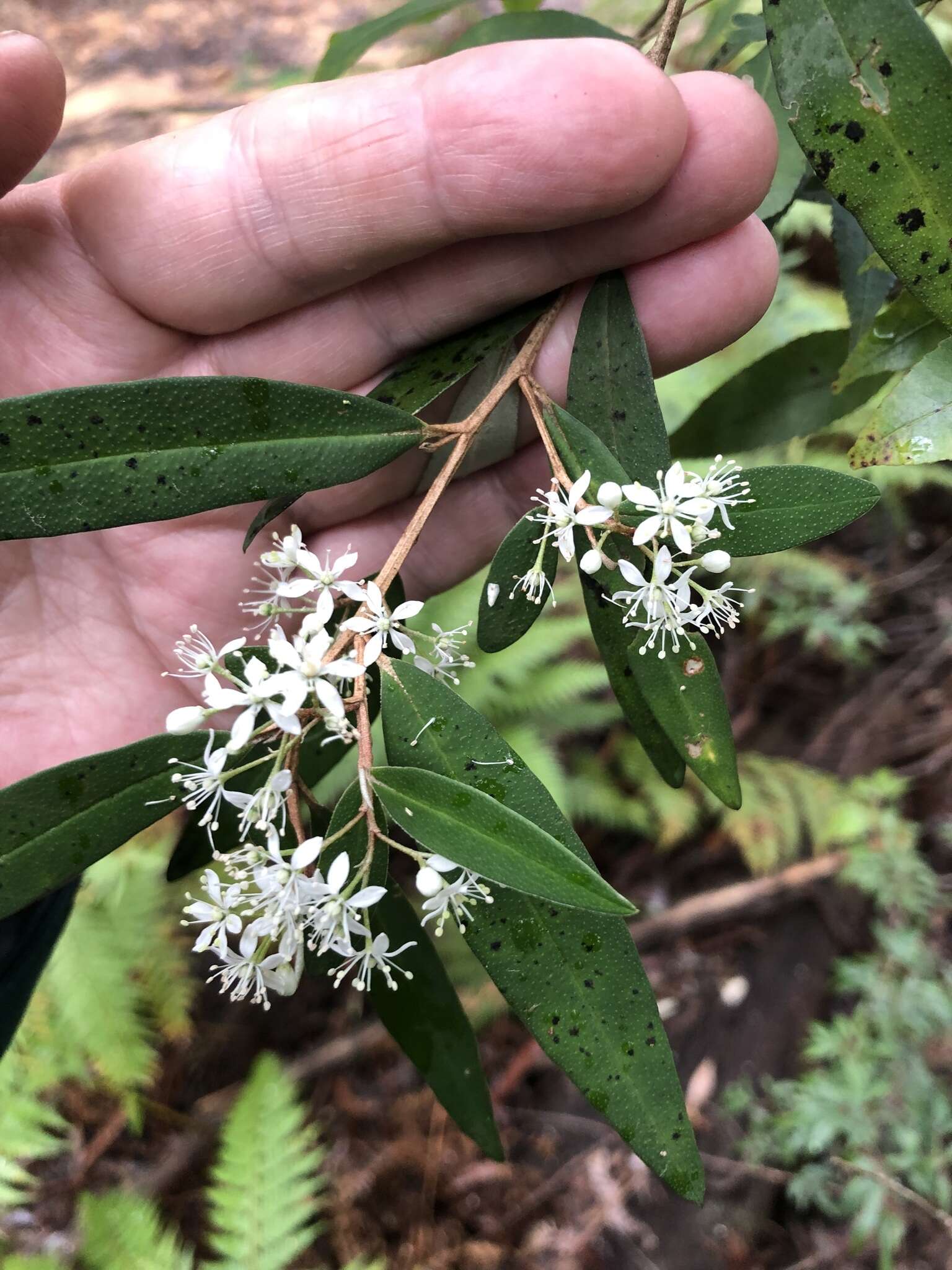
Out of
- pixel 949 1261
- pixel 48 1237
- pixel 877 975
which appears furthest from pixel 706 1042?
pixel 48 1237

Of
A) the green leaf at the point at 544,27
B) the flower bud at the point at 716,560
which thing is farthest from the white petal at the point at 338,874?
the green leaf at the point at 544,27

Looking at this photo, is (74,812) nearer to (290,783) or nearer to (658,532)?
A: (290,783)

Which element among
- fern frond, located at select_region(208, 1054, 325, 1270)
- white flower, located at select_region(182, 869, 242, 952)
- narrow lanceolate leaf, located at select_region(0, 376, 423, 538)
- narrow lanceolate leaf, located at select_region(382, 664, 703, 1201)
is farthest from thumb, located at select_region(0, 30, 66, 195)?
fern frond, located at select_region(208, 1054, 325, 1270)

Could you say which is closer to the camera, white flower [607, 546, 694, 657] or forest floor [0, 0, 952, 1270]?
white flower [607, 546, 694, 657]

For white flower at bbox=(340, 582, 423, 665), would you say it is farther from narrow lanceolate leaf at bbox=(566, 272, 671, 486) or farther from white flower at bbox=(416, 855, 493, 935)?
narrow lanceolate leaf at bbox=(566, 272, 671, 486)

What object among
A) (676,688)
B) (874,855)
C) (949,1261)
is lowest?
(949,1261)

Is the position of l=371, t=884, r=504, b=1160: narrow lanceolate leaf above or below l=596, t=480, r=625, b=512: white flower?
below

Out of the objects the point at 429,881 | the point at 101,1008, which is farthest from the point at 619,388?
the point at 101,1008

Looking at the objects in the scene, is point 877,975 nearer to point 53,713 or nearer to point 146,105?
point 53,713
